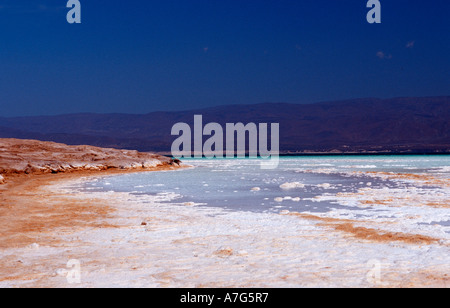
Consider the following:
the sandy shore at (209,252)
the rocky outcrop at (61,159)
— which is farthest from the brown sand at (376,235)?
the rocky outcrop at (61,159)

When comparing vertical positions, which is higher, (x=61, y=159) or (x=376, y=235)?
(x=61, y=159)

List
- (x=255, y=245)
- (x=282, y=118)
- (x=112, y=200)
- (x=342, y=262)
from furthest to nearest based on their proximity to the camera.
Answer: (x=282, y=118) → (x=112, y=200) → (x=255, y=245) → (x=342, y=262)

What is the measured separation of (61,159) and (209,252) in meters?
26.0

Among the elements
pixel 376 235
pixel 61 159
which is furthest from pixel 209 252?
pixel 61 159

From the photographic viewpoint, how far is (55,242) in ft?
21.5

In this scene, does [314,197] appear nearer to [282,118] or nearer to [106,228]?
[106,228]

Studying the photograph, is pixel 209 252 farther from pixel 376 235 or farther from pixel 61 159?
pixel 61 159

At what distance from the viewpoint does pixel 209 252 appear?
5824mm

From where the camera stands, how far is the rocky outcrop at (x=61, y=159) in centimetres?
2605

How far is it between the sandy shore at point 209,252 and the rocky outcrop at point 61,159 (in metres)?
17.9

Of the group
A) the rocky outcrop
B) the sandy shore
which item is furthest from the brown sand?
the rocky outcrop

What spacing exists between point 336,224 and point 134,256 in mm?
3552

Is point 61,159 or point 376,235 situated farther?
point 61,159
